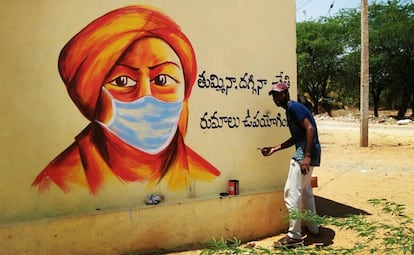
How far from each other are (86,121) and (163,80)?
936 millimetres

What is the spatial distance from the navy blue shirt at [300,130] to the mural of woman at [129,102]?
3.36 feet

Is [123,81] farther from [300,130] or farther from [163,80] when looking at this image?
[300,130]

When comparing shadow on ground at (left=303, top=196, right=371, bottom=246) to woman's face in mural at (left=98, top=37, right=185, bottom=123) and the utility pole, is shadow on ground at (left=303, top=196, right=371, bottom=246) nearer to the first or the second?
woman's face in mural at (left=98, top=37, right=185, bottom=123)

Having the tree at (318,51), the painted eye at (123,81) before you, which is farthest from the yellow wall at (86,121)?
the tree at (318,51)

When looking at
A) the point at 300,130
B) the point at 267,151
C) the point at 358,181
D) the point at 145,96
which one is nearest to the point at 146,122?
the point at 145,96

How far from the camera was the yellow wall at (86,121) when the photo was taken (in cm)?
398

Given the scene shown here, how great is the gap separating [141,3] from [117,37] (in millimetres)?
447

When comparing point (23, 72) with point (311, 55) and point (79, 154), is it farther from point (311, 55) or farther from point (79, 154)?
point (311, 55)

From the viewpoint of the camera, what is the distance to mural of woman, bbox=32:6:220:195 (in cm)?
427

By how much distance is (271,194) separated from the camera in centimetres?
536

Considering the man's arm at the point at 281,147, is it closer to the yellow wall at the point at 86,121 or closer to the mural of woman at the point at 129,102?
the yellow wall at the point at 86,121

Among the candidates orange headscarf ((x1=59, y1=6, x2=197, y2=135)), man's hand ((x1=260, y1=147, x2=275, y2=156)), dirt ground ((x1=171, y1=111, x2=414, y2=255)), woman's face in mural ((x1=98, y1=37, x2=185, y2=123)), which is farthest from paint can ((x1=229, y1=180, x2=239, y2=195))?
orange headscarf ((x1=59, y1=6, x2=197, y2=135))

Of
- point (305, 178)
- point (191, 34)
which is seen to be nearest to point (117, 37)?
point (191, 34)

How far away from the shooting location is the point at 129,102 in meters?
4.53
